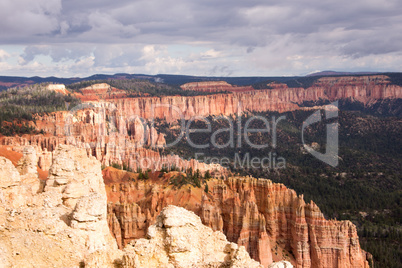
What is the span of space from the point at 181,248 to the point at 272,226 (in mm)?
27274

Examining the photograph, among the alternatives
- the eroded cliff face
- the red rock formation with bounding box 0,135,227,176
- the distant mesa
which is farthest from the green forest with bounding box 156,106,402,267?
the distant mesa

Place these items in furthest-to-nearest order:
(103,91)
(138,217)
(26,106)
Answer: (103,91)
(26,106)
(138,217)

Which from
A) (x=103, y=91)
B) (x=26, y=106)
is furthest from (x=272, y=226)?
(x=103, y=91)

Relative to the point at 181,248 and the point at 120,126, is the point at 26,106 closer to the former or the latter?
the point at 120,126

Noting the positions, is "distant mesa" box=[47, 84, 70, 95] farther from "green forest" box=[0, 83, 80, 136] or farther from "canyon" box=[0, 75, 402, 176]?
"green forest" box=[0, 83, 80, 136]

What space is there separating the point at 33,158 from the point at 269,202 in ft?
73.7

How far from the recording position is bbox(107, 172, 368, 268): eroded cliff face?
37.4 meters

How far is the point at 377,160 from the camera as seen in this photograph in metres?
119

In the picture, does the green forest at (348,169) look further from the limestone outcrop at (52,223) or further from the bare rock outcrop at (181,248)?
the bare rock outcrop at (181,248)

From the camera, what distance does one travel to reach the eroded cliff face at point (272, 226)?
37375mm

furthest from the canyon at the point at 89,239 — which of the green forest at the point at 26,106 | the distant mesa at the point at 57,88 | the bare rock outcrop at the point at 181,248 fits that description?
the distant mesa at the point at 57,88

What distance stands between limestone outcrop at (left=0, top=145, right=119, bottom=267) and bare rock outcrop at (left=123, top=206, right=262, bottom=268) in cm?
93

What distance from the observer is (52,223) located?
53.1 feet

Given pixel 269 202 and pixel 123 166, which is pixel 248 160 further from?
pixel 269 202
